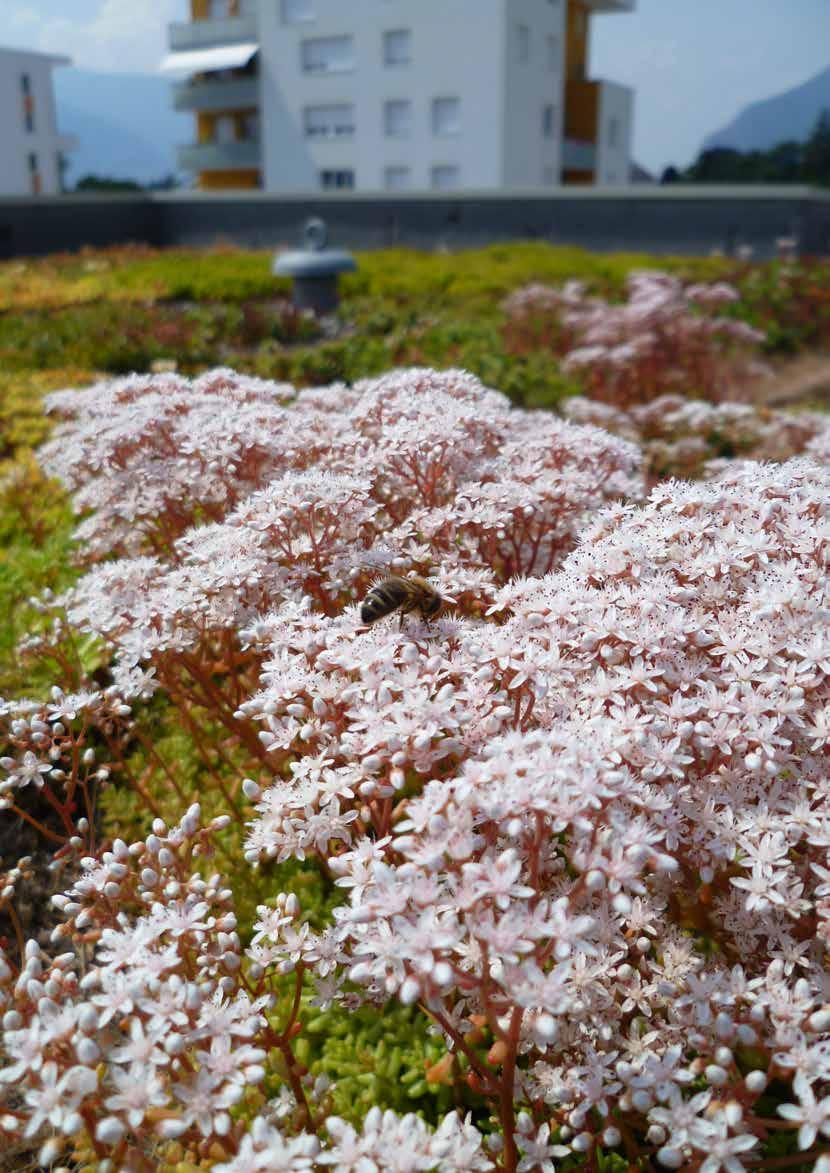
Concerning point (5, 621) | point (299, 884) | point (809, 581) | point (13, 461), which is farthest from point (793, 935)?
point (13, 461)

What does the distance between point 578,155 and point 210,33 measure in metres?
17.9

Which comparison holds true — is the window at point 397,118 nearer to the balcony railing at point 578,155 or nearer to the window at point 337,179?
the window at point 337,179

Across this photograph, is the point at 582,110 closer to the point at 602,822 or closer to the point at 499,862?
the point at 602,822

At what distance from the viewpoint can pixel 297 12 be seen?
136ft

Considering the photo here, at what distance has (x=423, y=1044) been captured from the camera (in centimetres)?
271

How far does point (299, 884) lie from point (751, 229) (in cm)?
2584

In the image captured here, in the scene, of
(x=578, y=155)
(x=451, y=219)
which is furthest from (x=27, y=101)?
(x=451, y=219)

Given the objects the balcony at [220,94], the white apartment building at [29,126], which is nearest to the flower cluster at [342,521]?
the balcony at [220,94]

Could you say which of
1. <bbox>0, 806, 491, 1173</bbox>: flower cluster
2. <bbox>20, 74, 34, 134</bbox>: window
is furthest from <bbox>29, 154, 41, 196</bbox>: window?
<bbox>0, 806, 491, 1173</bbox>: flower cluster

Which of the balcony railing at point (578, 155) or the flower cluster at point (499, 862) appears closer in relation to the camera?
the flower cluster at point (499, 862)

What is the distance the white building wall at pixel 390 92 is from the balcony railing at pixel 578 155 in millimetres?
5253

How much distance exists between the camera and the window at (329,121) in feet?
133

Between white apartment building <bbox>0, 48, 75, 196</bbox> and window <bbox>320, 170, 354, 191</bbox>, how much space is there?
1083 inches

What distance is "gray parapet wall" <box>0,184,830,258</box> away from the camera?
25.3 metres
